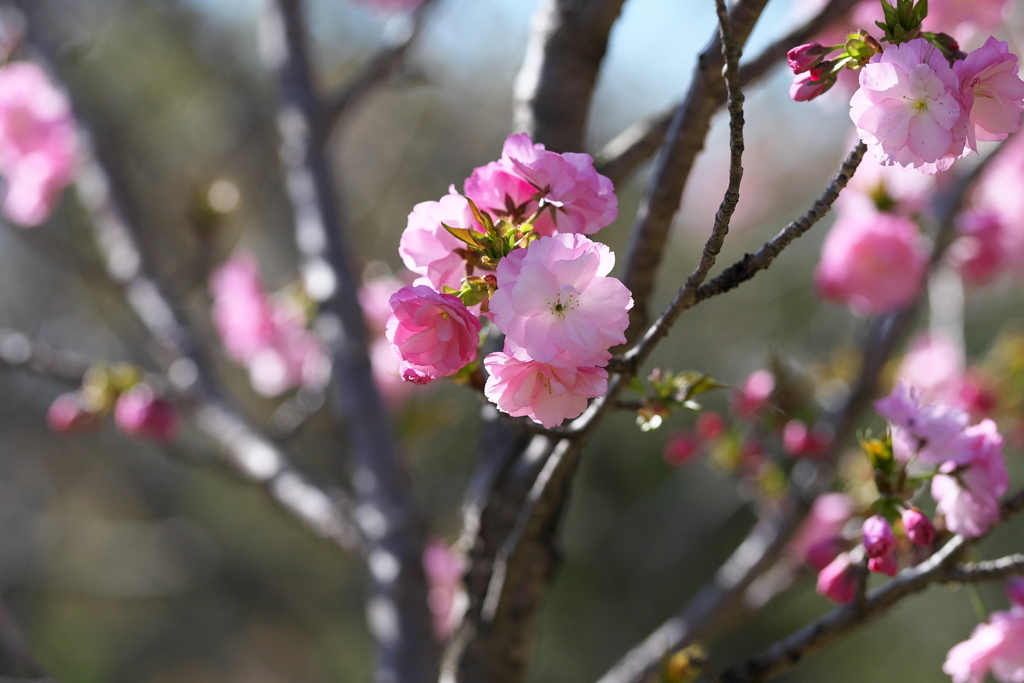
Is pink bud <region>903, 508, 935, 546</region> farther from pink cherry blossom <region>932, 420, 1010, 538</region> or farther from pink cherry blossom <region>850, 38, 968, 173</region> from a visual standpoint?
pink cherry blossom <region>850, 38, 968, 173</region>

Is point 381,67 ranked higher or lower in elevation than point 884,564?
higher

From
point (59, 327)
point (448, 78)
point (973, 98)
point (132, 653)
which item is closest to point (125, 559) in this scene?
point (132, 653)

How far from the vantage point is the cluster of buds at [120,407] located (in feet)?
5.15

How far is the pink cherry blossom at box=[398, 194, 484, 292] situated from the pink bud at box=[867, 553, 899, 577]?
52 centimetres

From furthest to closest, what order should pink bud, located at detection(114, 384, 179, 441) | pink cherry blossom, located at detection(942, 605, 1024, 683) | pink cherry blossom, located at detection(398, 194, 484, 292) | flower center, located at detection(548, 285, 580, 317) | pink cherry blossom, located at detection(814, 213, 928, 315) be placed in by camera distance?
pink cherry blossom, located at detection(814, 213, 928, 315)
pink bud, located at detection(114, 384, 179, 441)
pink cherry blossom, located at detection(942, 605, 1024, 683)
pink cherry blossom, located at detection(398, 194, 484, 292)
flower center, located at detection(548, 285, 580, 317)

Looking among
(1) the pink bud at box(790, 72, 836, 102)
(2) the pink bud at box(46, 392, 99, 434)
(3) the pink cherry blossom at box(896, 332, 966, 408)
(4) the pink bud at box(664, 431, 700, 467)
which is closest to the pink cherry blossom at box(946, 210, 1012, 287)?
(3) the pink cherry blossom at box(896, 332, 966, 408)

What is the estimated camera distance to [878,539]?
0.79 metres

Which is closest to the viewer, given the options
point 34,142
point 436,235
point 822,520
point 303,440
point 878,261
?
point 436,235

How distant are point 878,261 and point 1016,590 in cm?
92

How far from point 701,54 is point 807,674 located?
5.00 m

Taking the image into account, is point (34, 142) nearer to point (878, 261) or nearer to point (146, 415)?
point (146, 415)

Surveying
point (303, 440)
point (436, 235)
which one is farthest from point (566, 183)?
point (303, 440)

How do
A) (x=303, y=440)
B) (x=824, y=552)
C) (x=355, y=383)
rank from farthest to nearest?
(x=303, y=440), (x=355, y=383), (x=824, y=552)

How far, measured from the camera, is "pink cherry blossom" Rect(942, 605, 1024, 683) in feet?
2.93
